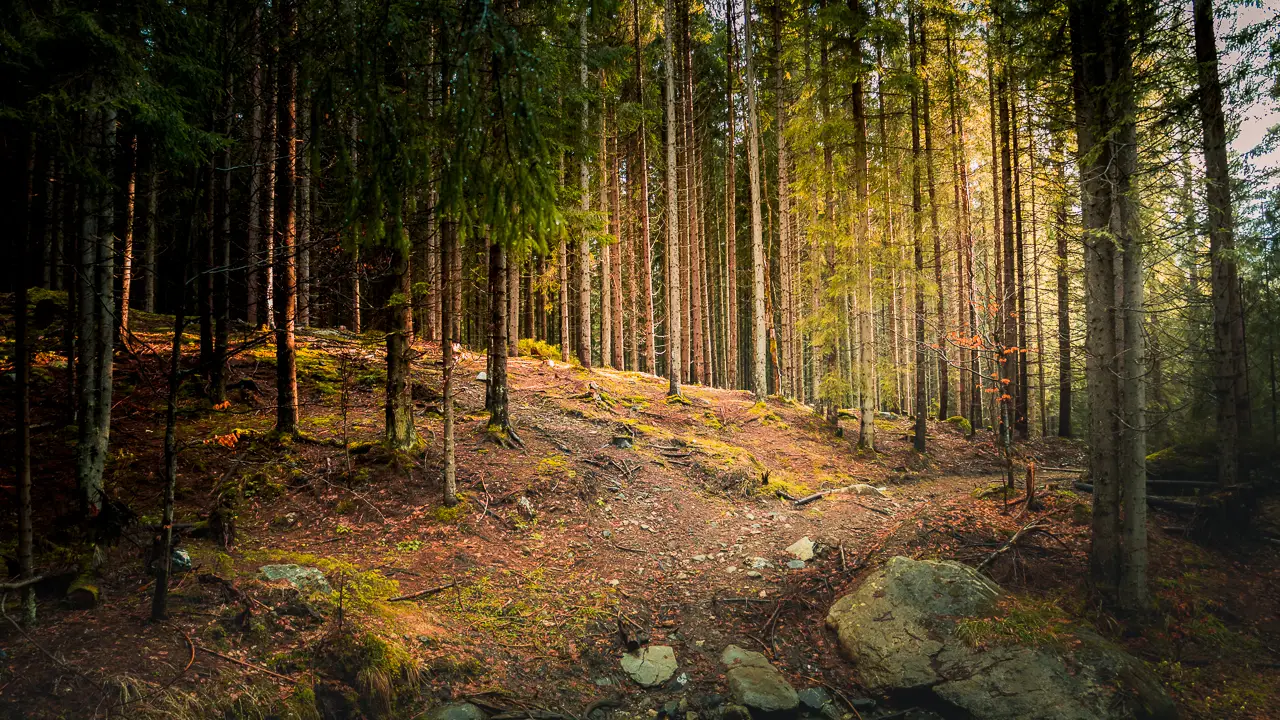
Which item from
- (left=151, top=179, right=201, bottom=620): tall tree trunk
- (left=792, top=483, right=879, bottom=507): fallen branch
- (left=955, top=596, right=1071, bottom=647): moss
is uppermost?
(left=151, top=179, right=201, bottom=620): tall tree trunk

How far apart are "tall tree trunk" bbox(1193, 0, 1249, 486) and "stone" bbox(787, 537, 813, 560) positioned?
20.1 ft

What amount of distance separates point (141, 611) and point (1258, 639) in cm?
1179

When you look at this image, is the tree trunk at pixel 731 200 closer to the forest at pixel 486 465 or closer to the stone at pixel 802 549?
the forest at pixel 486 465

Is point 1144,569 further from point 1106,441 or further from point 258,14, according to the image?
point 258,14

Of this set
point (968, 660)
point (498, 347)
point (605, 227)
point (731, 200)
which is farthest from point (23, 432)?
point (731, 200)

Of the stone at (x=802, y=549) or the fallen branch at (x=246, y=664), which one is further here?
the stone at (x=802, y=549)

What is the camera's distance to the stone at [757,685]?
5270 mm

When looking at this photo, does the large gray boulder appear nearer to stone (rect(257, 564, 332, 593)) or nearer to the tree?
stone (rect(257, 564, 332, 593))

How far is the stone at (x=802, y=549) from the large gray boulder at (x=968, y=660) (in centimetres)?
135

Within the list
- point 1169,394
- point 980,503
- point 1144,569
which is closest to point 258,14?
point 1144,569

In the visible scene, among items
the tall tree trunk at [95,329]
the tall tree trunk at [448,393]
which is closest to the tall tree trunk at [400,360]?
the tall tree trunk at [448,393]

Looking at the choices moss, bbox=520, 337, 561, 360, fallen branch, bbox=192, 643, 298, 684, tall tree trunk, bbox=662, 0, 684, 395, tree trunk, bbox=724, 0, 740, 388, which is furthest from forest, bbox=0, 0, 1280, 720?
moss, bbox=520, 337, 561, 360

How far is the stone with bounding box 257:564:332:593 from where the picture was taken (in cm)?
542

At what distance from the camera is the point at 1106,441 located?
6965mm
